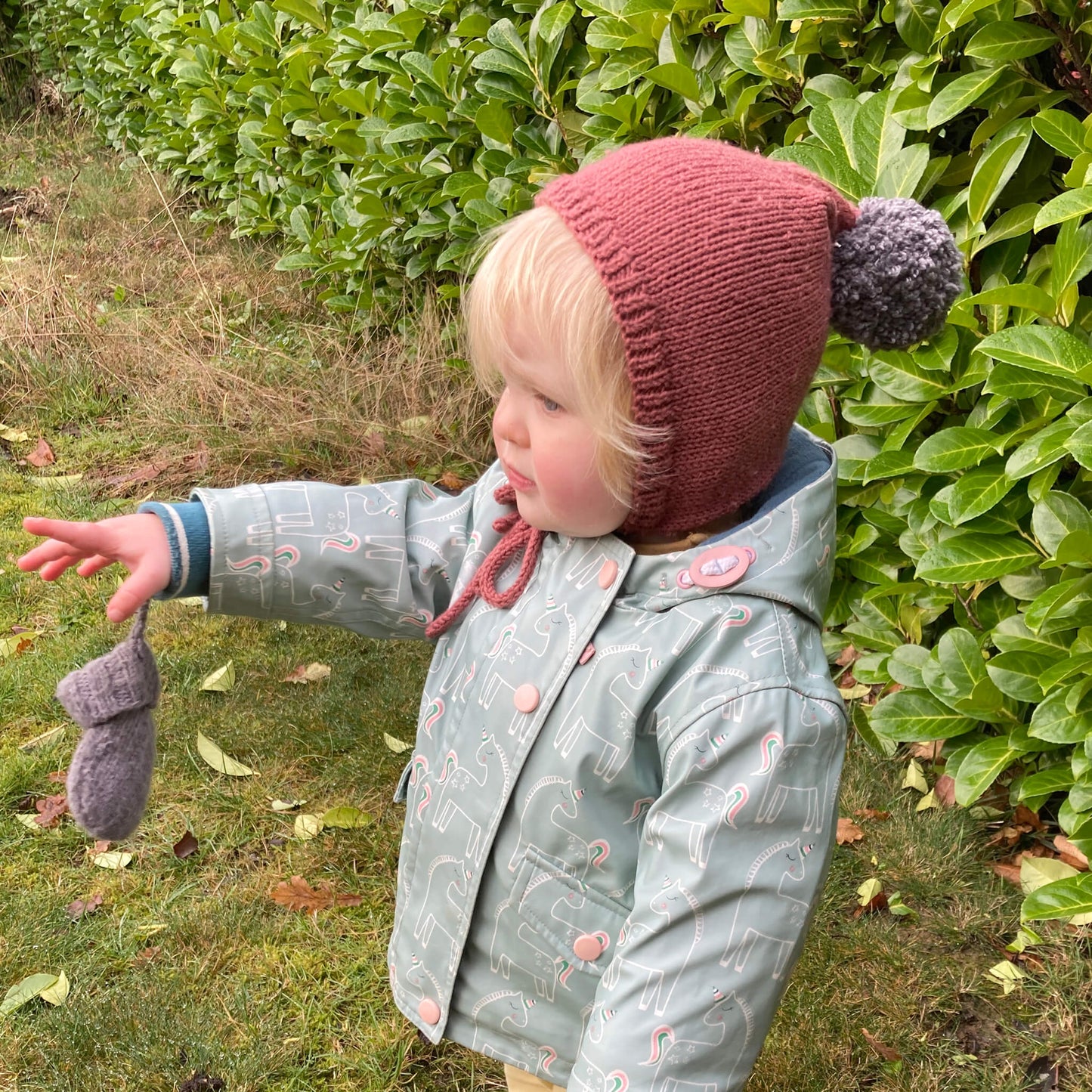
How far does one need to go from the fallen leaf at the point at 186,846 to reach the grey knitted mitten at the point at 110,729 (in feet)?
3.12

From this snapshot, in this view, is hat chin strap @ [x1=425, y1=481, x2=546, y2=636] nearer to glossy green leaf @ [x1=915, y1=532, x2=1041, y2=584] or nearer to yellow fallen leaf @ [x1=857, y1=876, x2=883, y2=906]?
glossy green leaf @ [x1=915, y1=532, x2=1041, y2=584]

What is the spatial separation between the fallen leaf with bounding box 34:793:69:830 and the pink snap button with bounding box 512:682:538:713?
1.74m

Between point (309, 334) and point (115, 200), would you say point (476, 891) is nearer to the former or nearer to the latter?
point (309, 334)

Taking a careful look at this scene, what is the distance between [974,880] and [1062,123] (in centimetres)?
167

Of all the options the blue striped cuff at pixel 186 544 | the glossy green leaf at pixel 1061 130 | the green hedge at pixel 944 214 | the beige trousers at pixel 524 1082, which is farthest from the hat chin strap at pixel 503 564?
the glossy green leaf at pixel 1061 130

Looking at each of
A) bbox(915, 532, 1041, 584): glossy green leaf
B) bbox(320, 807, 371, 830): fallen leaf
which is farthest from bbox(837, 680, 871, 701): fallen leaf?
bbox(320, 807, 371, 830): fallen leaf

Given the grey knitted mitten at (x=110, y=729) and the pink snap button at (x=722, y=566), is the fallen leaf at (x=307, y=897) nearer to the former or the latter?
the grey knitted mitten at (x=110, y=729)

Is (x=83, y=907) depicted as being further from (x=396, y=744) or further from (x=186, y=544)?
(x=186, y=544)

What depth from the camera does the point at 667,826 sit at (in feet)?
4.69

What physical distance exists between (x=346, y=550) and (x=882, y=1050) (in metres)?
1.52

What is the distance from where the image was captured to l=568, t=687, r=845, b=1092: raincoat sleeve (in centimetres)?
140

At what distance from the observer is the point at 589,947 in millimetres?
1620

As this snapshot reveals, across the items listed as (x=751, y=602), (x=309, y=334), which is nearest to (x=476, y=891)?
(x=751, y=602)

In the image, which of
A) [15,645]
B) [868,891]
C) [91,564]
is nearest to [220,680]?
[15,645]
